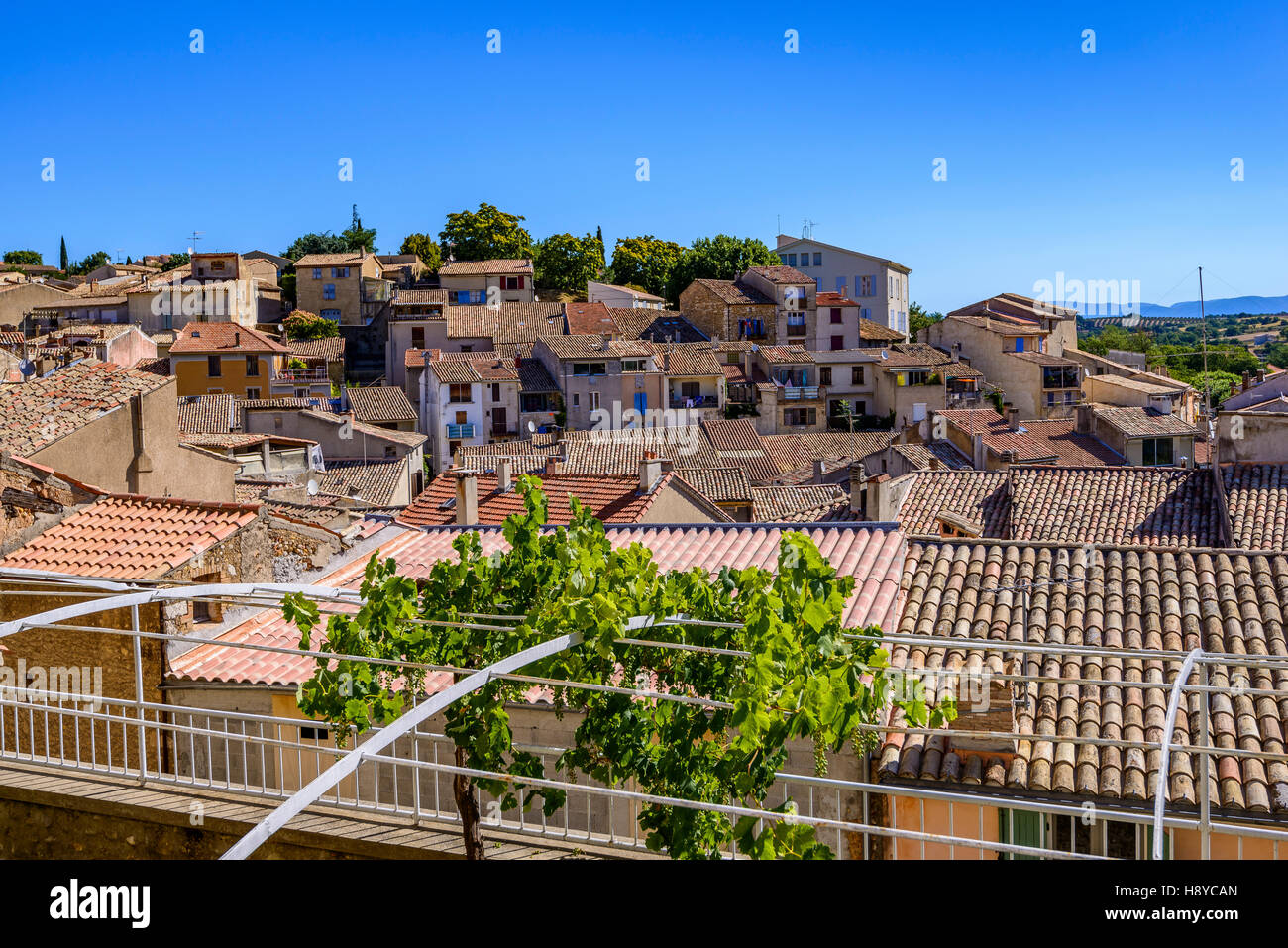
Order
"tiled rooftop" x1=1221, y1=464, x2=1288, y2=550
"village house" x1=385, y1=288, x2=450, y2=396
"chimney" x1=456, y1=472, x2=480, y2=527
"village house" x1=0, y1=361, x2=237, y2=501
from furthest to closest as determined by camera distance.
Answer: "village house" x1=385, y1=288, x2=450, y2=396 → "tiled rooftop" x1=1221, y1=464, x2=1288, y2=550 → "chimney" x1=456, y1=472, x2=480, y2=527 → "village house" x1=0, y1=361, x2=237, y2=501

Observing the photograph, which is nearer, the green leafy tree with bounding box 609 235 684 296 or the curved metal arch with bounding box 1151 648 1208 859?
the curved metal arch with bounding box 1151 648 1208 859

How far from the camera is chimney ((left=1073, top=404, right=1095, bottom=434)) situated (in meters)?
47.5

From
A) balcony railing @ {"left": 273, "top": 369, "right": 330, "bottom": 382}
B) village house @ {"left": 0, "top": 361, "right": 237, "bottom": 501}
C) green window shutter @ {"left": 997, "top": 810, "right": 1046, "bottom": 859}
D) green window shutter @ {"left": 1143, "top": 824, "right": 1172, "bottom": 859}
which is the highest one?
balcony railing @ {"left": 273, "top": 369, "right": 330, "bottom": 382}

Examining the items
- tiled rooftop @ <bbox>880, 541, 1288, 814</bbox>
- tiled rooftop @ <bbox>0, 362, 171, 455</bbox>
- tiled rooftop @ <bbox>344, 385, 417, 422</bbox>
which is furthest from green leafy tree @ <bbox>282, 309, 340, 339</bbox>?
tiled rooftop @ <bbox>880, 541, 1288, 814</bbox>

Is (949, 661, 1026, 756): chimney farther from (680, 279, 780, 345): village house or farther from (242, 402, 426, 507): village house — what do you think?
(680, 279, 780, 345): village house

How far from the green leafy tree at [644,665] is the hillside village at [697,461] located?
4.03ft

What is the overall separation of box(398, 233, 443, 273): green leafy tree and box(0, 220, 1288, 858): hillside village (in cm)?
199

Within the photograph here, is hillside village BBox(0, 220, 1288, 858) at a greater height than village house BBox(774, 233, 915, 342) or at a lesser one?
lesser

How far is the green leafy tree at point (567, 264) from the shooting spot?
87312mm

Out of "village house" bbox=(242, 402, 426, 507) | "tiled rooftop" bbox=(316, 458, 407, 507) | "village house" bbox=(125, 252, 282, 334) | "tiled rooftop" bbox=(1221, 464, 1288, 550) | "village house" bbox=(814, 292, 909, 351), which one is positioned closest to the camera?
"tiled rooftop" bbox=(1221, 464, 1288, 550)

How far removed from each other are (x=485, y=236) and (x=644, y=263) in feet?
40.4

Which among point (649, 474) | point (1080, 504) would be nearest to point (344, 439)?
point (649, 474)

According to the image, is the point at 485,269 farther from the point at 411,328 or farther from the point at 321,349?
the point at 321,349
